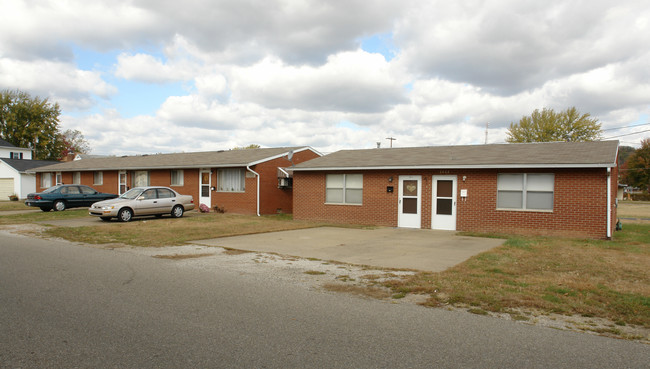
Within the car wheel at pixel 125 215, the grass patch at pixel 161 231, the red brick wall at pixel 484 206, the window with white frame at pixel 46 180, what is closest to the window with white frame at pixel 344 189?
the red brick wall at pixel 484 206

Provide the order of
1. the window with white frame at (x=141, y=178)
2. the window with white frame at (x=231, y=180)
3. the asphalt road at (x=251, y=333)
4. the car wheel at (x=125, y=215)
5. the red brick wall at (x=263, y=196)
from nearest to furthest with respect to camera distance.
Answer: the asphalt road at (x=251, y=333)
the car wheel at (x=125, y=215)
the red brick wall at (x=263, y=196)
the window with white frame at (x=231, y=180)
the window with white frame at (x=141, y=178)

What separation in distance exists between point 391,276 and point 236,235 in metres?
7.44

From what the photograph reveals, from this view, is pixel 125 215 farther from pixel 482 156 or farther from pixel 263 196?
pixel 482 156

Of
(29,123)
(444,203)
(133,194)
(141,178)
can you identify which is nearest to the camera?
(444,203)

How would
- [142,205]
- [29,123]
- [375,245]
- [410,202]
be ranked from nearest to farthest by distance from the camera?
[375,245]
[410,202]
[142,205]
[29,123]

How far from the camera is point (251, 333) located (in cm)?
482

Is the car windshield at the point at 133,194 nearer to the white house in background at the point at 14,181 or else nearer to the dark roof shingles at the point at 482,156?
the dark roof shingles at the point at 482,156

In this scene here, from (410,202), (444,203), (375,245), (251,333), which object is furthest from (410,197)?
(251,333)

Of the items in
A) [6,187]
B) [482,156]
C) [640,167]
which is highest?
[640,167]

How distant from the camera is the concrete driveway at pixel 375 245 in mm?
9648

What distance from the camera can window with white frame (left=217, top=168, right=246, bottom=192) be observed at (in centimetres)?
2367

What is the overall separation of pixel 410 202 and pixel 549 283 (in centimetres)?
1023

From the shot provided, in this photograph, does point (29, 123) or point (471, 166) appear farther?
point (29, 123)

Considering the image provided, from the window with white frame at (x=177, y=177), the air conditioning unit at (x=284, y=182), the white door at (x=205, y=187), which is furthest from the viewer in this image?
the window with white frame at (x=177, y=177)
